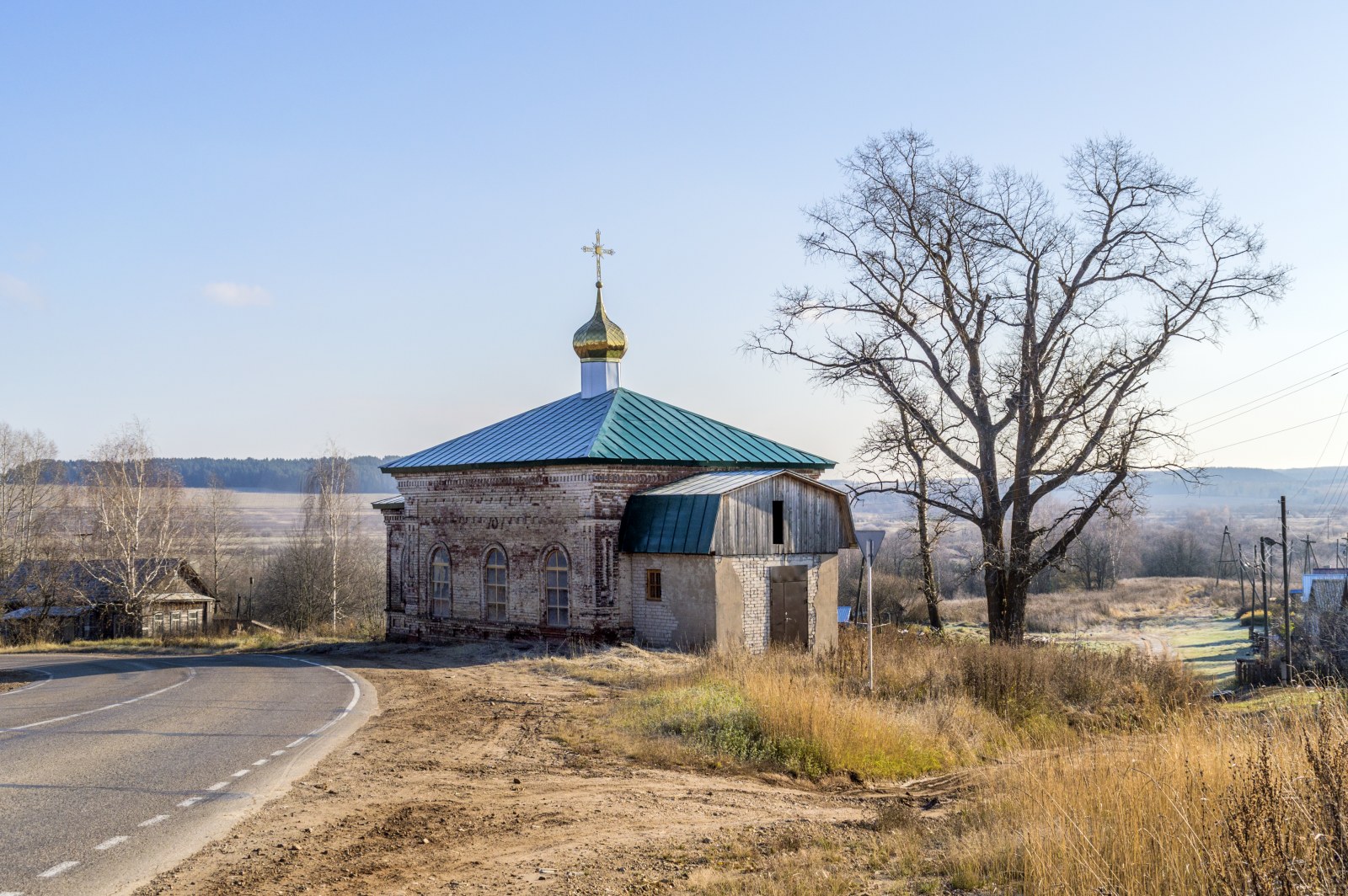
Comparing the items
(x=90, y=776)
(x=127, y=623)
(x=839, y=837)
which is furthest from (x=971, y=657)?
(x=127, y=623)

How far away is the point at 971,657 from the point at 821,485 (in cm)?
773

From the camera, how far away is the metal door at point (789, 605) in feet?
73.8

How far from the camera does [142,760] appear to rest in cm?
1055

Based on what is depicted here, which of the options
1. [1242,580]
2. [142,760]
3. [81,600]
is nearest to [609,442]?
[142,760]

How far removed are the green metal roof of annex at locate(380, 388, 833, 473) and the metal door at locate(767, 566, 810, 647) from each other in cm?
352

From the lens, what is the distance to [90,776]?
975 cm

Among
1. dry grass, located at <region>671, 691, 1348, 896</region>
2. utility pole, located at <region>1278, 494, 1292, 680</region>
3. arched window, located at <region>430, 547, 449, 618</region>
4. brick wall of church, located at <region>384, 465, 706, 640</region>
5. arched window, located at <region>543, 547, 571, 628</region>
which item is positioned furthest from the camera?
arched window, located at <region>430, 547, 449, 618</region>

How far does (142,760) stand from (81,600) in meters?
36.0

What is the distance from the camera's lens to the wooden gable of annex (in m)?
21.5

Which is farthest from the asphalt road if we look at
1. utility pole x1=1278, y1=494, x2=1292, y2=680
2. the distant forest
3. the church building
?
the distant forest

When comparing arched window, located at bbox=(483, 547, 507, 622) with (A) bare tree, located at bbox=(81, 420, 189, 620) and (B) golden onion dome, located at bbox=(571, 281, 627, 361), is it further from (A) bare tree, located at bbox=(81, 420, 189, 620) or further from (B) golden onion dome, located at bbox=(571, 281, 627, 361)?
(A) bare tree, located at bbox=(81, 420, 189, 620)

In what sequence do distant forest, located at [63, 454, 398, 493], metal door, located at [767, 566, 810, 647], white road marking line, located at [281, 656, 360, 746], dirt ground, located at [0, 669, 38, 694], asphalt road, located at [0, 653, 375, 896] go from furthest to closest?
distant forest, located at [63, 454, 398, 493]
metal door, located at [767, 566, 810, 647]
dirt ground, located at [0, 669, 38, 694]
white road marking line, located at [281, 656, 360, 746]
asphalt road, located at [0, 653, 375, 896]

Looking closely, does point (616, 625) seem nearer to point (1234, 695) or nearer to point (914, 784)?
point (914, 784)

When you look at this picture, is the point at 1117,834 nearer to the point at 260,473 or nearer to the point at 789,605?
the point at 789,605
